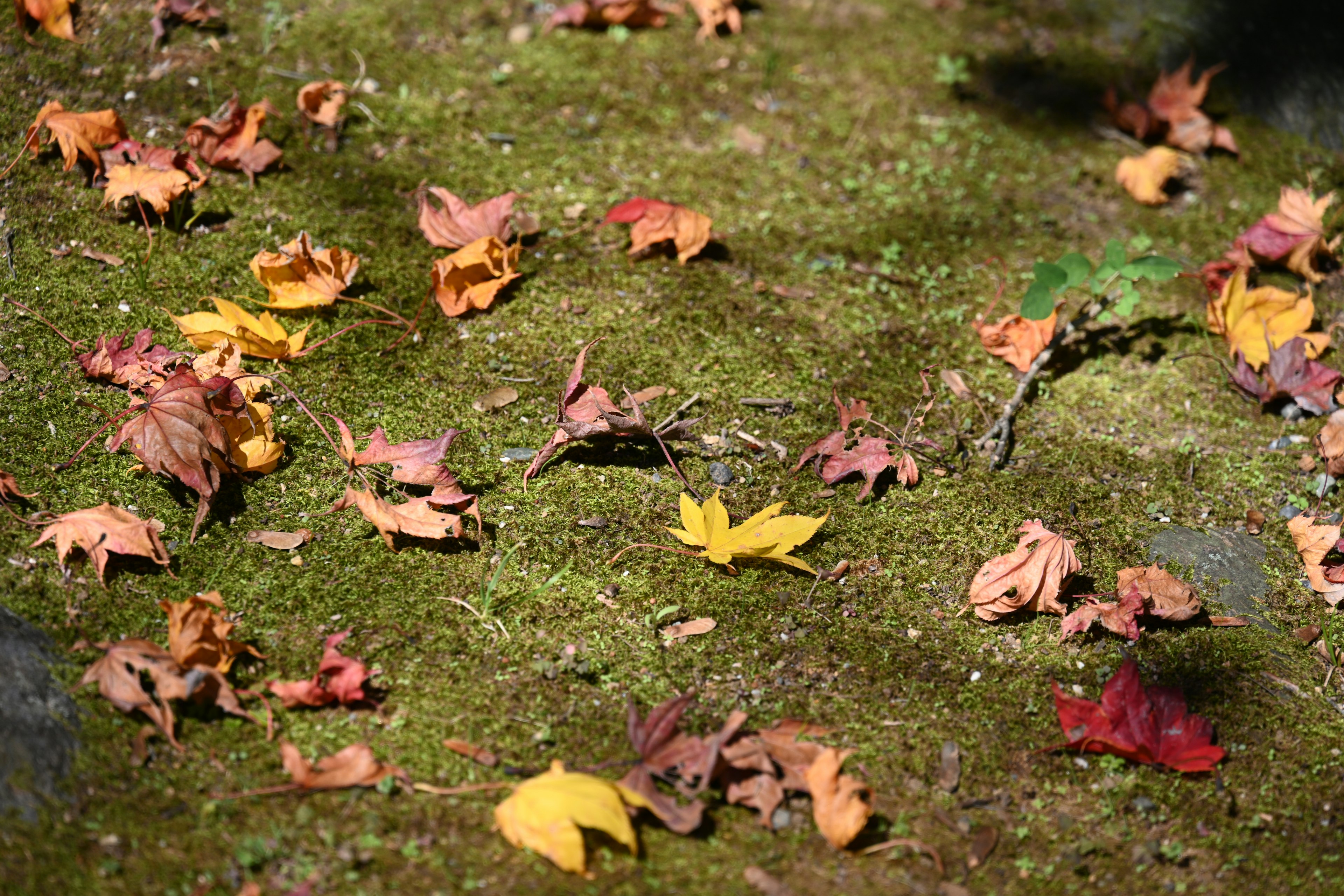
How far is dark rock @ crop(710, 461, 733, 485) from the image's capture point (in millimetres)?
2635

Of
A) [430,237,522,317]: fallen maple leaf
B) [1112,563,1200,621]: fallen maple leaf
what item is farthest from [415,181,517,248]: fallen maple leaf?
[1112,563,1200,621]: fallen maple leaf

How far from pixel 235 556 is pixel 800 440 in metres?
1.53

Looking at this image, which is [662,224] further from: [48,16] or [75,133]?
[48,16]

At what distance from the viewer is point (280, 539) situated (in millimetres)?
2359

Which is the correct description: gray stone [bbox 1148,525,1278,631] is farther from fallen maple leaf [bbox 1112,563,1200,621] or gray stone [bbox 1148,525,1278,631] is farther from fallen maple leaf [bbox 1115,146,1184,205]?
fallen maple leaf [bbox 1115,146,1184,205]

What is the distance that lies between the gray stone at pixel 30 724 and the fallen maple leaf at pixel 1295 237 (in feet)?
12.1

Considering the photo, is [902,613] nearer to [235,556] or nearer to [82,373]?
[235,556]

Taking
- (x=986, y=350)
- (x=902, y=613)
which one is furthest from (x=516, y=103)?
(x=902, y=613)

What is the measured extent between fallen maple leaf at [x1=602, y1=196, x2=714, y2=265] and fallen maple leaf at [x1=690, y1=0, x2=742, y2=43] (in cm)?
137

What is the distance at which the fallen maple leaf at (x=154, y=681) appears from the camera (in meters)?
1.93

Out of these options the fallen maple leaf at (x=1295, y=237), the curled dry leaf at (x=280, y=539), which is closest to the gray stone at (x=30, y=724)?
the curled dry leaf at (x=280, y=539)

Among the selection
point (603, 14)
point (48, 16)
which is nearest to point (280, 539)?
point (48, 16)

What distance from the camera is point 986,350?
311cm

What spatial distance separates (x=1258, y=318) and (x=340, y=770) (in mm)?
3035
